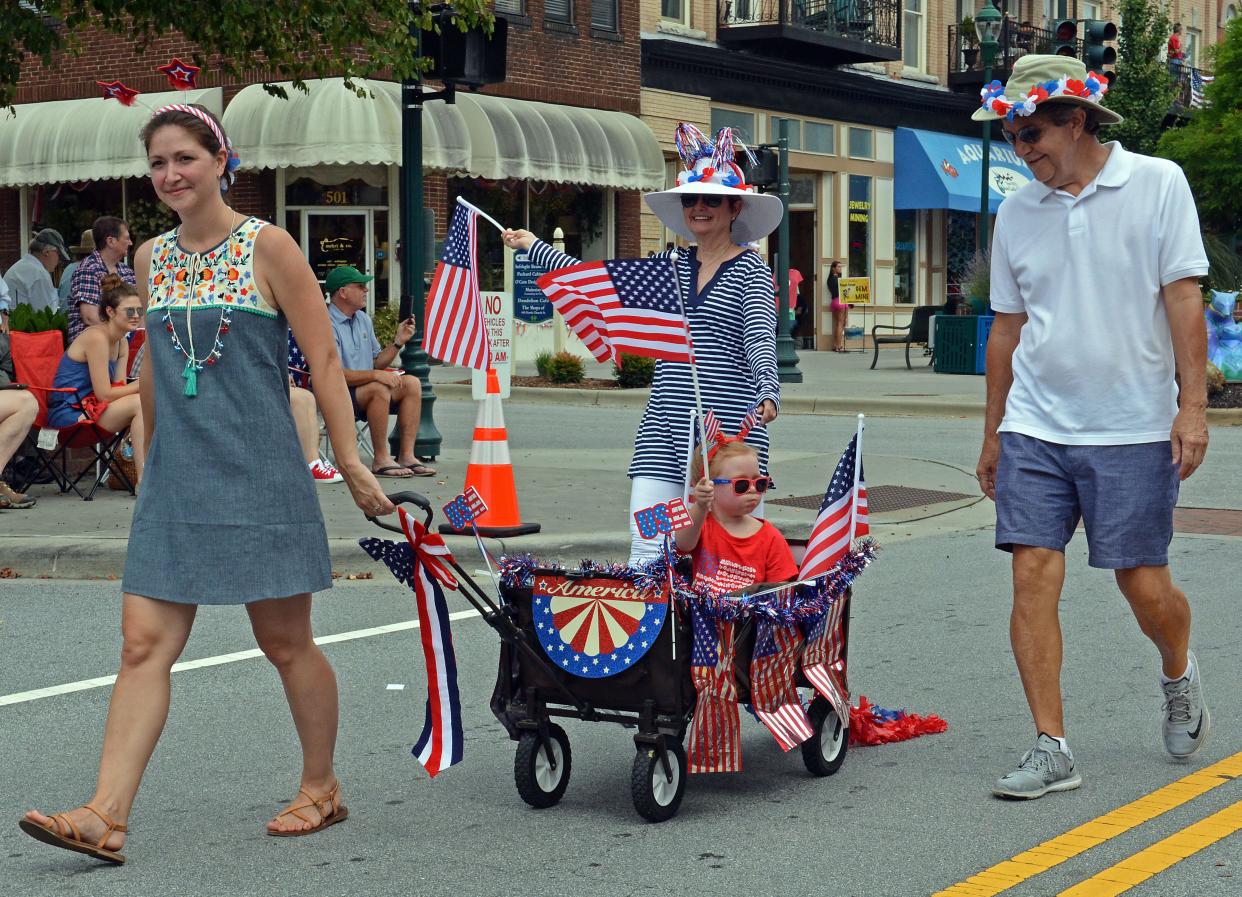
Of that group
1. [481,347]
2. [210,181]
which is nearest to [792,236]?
[481,347]

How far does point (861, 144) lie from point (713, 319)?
32285 mm

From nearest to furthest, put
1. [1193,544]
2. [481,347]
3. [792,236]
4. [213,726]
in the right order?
[213,726], [481,347], [1193,544], [792,236]

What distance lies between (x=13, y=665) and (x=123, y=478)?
15.5ft

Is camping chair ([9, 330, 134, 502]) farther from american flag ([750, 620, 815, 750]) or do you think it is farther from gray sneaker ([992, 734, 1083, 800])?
gray sneaker ([992, 734, 1083, 800])

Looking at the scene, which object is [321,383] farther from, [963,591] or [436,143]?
[436,143]

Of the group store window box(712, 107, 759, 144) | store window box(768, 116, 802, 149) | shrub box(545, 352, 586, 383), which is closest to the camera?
shrub box(545, 352, 586, 383)

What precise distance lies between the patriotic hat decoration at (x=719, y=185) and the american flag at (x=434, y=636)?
1.48 meters

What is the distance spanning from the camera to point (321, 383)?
4742 mm

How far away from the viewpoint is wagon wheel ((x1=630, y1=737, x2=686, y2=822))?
4.84m

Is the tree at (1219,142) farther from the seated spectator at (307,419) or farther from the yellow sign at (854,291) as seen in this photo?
the seated spectator at (307,419)

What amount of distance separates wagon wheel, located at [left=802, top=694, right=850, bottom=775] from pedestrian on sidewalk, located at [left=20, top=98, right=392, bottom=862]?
1.47 metres

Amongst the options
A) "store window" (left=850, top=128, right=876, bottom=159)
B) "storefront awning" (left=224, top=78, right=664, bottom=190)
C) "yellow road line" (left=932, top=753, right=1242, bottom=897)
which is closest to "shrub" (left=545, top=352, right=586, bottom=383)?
"storefront awning" (left=224, top=78, right=664, bottom=190)

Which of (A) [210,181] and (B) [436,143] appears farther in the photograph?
(B) [436,143]

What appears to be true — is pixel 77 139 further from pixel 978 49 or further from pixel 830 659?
pixel 830 659
